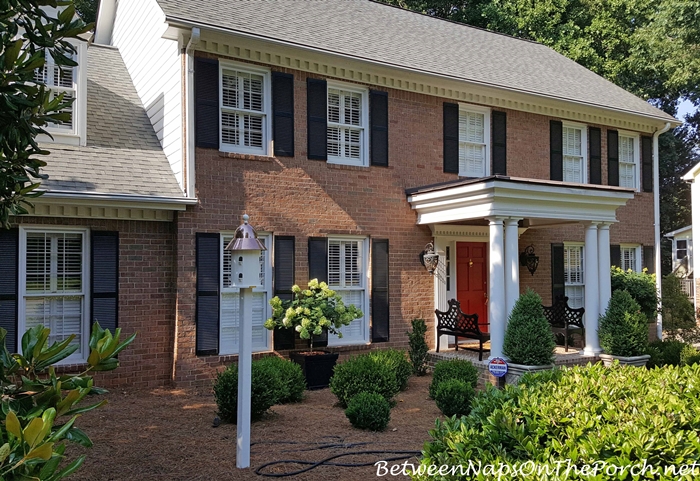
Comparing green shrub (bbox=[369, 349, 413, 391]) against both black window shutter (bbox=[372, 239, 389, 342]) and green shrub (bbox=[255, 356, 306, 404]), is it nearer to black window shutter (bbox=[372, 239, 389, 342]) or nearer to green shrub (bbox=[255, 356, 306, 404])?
green shrub (bbox=[255, 356, 306, 404])

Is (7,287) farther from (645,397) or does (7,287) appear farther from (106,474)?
(645,397)

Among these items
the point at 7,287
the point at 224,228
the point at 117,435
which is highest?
the point at 224,228

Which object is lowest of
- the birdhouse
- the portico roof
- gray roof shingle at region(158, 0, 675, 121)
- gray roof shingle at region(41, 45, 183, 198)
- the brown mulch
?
the brown mulch

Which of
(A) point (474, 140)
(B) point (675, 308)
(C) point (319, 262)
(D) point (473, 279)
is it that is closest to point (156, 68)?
(C) point (319, 262)

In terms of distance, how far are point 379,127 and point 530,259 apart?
4792mm

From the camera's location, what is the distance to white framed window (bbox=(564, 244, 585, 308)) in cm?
1475

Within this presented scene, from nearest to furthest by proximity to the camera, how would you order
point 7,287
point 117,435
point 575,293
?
point 117,435 < point 7,287 < point 575,293

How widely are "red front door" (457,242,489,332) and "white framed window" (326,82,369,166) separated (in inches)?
126

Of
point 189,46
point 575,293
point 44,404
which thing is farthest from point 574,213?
point 44,404

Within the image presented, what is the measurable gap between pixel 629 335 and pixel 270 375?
718cm

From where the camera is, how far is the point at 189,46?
970 cm

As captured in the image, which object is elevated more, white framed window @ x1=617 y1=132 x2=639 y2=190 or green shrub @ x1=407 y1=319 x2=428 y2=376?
white framed window @ x1=617 y1=132 x2=639 y2=190

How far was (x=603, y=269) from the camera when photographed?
12.0m

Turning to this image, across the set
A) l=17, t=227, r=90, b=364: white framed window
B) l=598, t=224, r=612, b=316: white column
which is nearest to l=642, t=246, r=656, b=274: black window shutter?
l=598, t=224, r=612, b=316: white column
